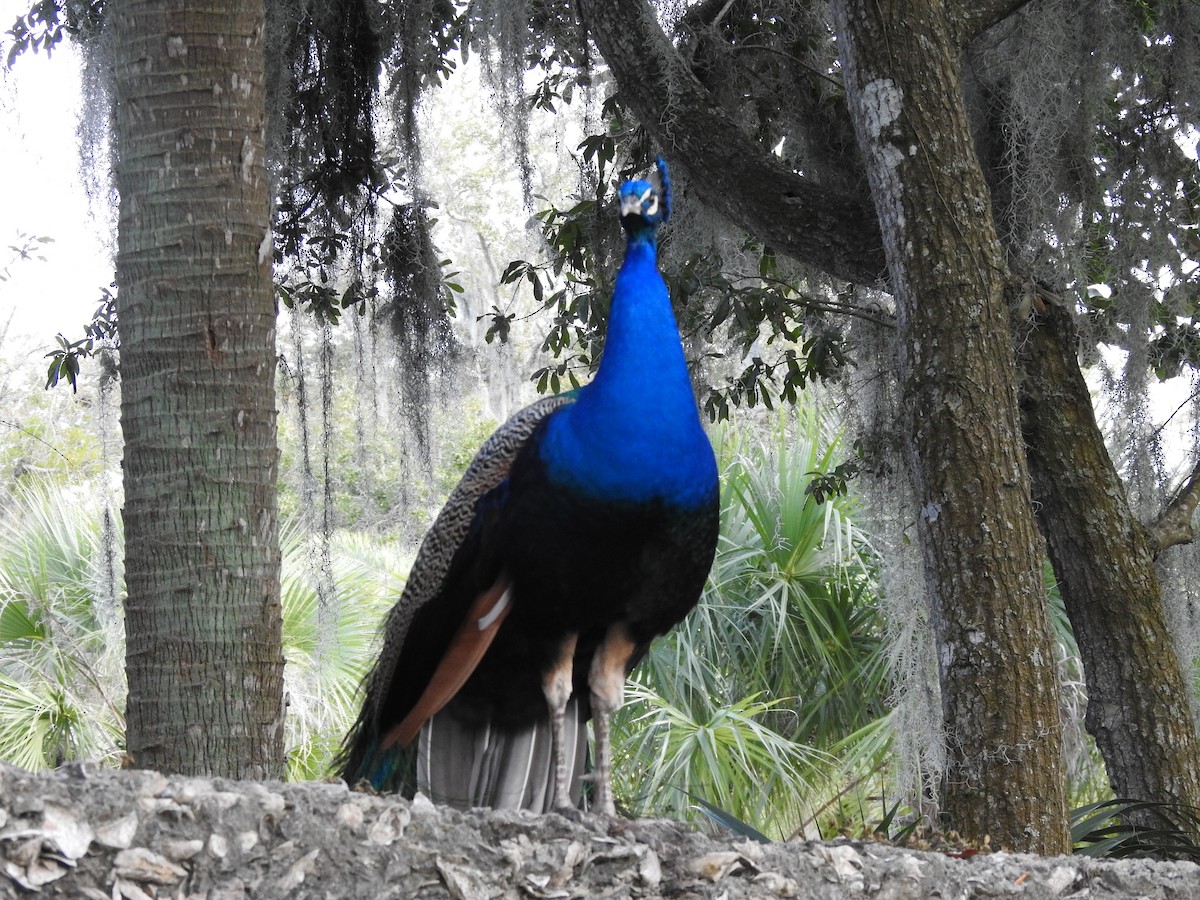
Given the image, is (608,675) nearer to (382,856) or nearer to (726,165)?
(382,856)

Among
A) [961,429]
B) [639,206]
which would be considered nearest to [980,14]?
[961,429]

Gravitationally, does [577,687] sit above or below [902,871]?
above

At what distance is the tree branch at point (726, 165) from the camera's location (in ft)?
15.0

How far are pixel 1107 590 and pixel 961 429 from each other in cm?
113

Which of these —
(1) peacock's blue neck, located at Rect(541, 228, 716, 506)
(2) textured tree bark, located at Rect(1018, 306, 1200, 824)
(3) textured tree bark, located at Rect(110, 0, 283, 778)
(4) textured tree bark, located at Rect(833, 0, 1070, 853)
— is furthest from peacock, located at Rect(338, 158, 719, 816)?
(2) textured tree bark, located at Rect(1018, 306, 1200, 824)

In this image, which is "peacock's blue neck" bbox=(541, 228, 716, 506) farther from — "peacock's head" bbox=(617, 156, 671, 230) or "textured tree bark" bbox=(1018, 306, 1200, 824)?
"textured tree bark" bbox=(1018, 306, 1200, 824)

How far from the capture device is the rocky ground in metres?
1.78

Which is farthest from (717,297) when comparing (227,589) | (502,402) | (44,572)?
(502,402)

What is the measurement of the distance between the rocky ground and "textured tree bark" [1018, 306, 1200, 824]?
1.42 m

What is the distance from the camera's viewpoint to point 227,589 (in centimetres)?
293

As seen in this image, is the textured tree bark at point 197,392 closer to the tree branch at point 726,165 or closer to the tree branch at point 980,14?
the tree branch at point 726,165

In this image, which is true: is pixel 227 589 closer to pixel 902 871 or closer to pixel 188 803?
pixel 188 803

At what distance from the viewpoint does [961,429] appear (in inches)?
133

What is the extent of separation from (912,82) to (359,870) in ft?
8.79
